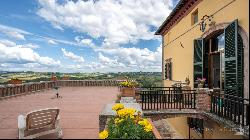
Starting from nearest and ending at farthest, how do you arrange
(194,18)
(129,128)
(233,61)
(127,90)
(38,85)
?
(129,128) → (233,61) → (127,90) → (194,18) → (38,85)

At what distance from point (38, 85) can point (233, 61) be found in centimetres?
1670

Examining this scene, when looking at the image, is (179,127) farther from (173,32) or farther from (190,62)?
(173,32)

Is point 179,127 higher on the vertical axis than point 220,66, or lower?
lower

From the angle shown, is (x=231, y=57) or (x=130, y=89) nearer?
(x=231, y=57)

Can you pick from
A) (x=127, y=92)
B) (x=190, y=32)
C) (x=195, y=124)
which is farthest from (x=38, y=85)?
(x=195, y=124)

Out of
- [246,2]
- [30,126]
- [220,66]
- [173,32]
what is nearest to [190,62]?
[220,66]

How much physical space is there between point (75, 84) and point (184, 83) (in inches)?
628

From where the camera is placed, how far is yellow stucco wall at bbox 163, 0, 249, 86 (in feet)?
29.3

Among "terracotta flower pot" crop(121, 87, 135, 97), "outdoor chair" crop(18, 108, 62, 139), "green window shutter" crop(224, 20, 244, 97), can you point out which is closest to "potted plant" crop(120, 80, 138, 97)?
"terracotta flower pot" crop(121, 87, 135, 97)

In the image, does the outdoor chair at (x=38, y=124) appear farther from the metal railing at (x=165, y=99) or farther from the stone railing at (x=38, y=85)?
the stone railing at (x=38, y=85)

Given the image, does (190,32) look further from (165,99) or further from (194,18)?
(165,99)

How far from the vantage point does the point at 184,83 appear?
14.9 m

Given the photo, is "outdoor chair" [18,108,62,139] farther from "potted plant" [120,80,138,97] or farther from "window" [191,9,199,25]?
"window" [191,9,199,25]

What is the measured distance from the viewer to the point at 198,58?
42.0ft
